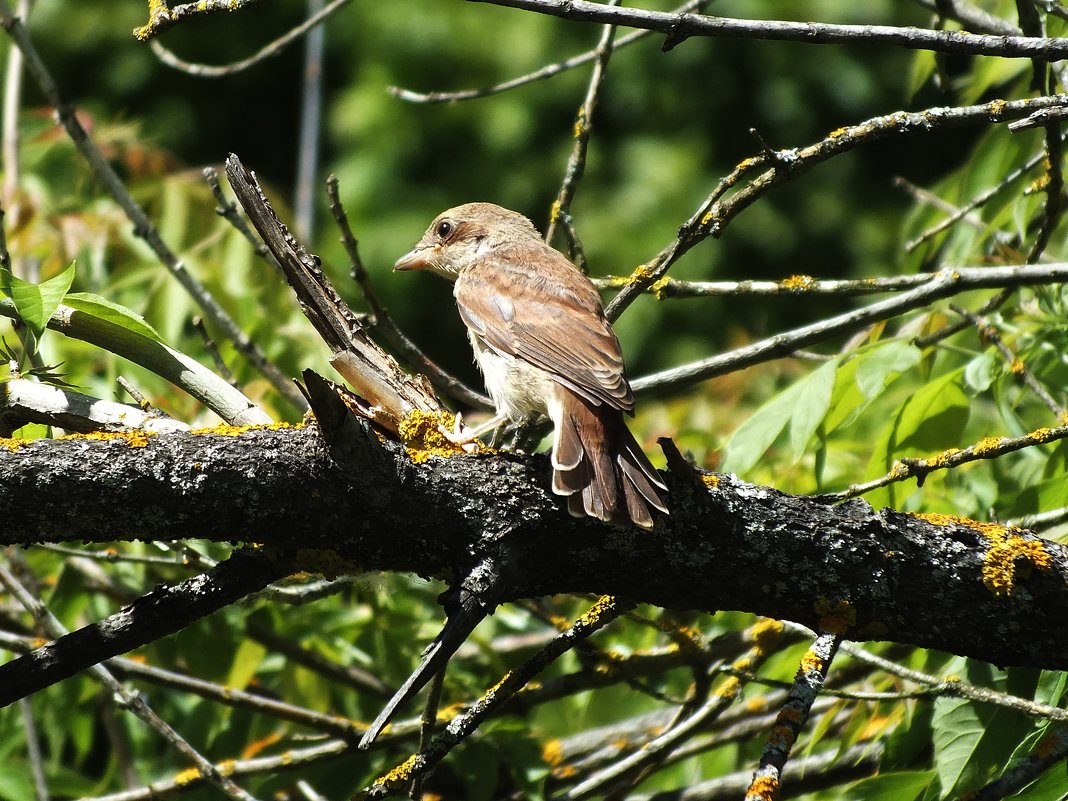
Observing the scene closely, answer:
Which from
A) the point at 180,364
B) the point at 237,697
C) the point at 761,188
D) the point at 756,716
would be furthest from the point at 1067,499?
the point at 237,697

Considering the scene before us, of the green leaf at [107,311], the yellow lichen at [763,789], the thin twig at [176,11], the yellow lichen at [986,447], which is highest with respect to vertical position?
the thin twig at [176,11]

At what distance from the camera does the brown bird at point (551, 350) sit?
2.40 m

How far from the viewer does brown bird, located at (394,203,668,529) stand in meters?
2.40

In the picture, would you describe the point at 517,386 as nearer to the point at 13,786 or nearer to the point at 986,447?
the point at 986,447

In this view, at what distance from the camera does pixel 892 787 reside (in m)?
2.64

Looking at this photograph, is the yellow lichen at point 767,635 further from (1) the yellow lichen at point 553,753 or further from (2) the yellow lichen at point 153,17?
(2) the yellow lichen at point 153,17

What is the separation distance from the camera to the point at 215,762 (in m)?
3.91

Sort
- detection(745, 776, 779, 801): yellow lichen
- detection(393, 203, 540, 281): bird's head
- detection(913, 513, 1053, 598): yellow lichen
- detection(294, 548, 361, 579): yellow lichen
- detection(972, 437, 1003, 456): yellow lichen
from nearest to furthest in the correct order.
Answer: detection(745, 776, 779, 801): yellow lichen, detection(294, 548, 361, 579): yellow lichen, detection(913, 513, 1053, 598): yellow lichen, detection(972, 437, 1003, 456): yellow lichen, detection(393, 203, 540, 281): bird's head

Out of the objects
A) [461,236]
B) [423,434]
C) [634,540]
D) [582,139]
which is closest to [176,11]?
[423,434]

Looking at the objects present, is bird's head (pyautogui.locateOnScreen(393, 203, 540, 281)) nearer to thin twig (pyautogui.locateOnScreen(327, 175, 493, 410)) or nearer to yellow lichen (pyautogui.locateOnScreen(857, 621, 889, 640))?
thin twig (pyautogui.locateOnScreen(327, 175, 493, 410))

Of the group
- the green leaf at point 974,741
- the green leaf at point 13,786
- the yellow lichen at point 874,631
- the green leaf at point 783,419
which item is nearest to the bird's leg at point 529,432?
the green leaf at point 783,419

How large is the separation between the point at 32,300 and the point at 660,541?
131cm

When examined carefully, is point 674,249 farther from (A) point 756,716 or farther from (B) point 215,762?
(B) point 215,762

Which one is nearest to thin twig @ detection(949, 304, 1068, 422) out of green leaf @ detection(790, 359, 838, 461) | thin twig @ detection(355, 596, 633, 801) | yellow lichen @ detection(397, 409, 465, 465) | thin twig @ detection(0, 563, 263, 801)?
green leaf @ detection(790, 359, 838, 461)
